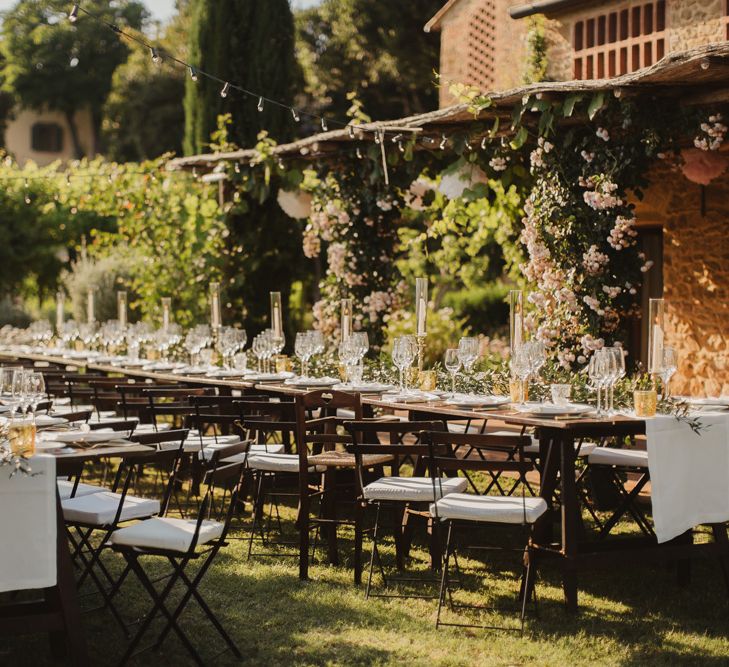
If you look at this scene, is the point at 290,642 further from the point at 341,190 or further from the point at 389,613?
the point at 341,190

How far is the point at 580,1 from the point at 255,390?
20.8 feet

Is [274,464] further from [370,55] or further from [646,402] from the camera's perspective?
[370,55]

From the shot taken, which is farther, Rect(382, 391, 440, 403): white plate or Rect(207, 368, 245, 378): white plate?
Rect(207, 368, 245, 378): white plate

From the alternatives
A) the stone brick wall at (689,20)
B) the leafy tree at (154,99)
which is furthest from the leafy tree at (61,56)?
the stone brick wall at (689,20)

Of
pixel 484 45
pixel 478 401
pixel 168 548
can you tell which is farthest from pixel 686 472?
pixel 484 45

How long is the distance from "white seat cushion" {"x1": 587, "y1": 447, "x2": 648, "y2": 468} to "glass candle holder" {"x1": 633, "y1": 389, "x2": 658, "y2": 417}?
0.66m

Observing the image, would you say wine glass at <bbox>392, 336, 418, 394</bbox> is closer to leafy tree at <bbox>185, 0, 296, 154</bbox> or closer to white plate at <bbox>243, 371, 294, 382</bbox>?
white plate at <bbox>243, 371, 294, 382</bbox>

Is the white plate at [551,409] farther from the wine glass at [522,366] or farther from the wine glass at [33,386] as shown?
the wine glass at [33,386]

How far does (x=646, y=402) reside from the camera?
505 cm

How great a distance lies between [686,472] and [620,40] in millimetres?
7389

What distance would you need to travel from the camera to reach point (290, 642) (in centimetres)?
448

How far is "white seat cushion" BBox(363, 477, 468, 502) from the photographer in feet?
16.7

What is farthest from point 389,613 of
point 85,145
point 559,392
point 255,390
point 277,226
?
point 85,145

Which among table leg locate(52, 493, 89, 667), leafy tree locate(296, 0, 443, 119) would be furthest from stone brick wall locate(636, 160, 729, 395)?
leafy tree locate(296, 0, 443, 119)
